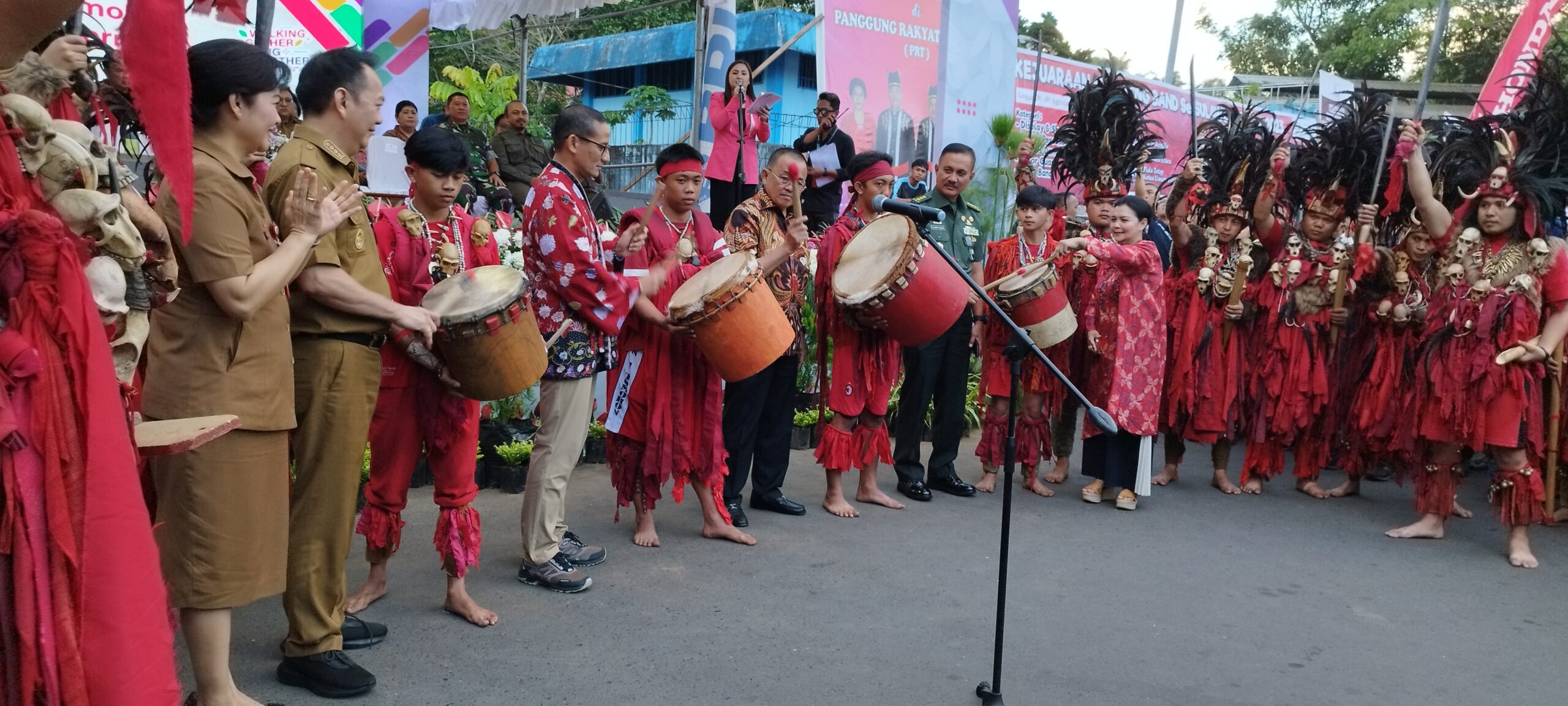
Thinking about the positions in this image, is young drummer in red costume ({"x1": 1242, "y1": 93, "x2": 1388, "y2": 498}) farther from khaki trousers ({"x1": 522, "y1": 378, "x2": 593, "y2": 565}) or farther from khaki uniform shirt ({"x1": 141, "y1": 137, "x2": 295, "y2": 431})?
khaki uniform shirt ({"x1": 141, "y1": 137, "x2": 295, "y2": 431})

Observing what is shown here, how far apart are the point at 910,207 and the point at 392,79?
18.6ft

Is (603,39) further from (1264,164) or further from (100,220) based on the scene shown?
(100,220)

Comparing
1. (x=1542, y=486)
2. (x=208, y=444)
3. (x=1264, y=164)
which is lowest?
(x=1542, y=486)

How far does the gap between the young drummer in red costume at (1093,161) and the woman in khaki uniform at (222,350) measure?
448 centimetres

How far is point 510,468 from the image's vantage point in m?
5.41

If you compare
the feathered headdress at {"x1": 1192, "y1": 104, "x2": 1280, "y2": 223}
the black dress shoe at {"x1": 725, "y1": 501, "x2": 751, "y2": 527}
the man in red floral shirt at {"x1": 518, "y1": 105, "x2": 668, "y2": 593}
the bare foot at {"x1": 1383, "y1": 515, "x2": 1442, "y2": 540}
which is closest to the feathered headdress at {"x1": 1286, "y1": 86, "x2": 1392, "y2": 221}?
the feathered headdress at {"x1": 1192, "y1": 104, "x2": 1280, "y2": 223}

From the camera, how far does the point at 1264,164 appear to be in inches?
252

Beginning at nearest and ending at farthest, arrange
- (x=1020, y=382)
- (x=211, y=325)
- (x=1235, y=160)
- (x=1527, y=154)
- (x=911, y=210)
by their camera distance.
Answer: (x=211, y=325)
(x=911, y=210)
(x=1527, y=154)
(x=1020, y=382)
(x=1235, y=160)

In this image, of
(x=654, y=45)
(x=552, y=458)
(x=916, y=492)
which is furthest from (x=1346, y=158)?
(x=654, y=45)

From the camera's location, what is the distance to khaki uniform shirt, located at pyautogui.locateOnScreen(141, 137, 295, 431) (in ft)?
7.73

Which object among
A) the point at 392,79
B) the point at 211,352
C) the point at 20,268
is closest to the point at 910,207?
the point at 211,352

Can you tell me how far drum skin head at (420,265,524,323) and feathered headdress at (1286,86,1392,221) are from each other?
496 centimetres

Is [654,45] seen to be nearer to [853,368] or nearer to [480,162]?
[480,162]

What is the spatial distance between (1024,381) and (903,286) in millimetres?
1626
